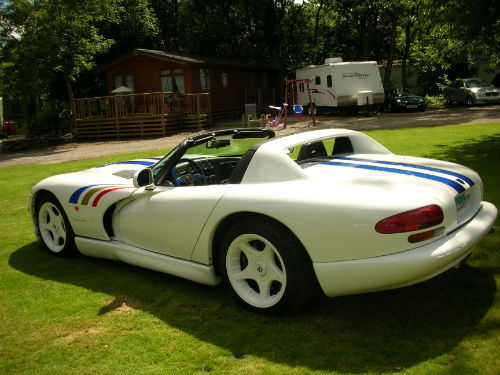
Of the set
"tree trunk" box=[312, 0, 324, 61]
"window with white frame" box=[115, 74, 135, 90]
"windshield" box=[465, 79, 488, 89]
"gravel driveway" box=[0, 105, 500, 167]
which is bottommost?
"gravel driveway" box=[0, 105, 500, 167]

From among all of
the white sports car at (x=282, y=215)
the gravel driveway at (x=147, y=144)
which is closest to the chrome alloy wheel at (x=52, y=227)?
the white sports car at (x=282, y=215)

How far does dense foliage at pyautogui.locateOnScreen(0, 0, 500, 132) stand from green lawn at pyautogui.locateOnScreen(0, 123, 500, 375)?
7.32 meters

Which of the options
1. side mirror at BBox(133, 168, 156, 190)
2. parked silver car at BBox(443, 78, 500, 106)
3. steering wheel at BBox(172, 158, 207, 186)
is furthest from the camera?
parked silver car at BBox(443, 78, 500, 106)

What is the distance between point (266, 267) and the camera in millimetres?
3244

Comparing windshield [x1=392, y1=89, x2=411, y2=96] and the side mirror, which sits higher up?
windshield [x1=392, y1=89, x2=411, y2=96]

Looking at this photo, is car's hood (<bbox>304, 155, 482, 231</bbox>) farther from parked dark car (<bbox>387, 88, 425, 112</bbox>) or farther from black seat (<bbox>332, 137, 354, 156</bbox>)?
parked dark car (<bbox>387, 88, 425, 112</bbox>)

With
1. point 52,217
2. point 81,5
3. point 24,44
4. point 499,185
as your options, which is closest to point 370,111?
point 81,5

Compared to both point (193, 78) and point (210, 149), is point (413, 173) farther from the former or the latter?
point (193, 78)

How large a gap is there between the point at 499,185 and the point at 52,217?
5520 mm

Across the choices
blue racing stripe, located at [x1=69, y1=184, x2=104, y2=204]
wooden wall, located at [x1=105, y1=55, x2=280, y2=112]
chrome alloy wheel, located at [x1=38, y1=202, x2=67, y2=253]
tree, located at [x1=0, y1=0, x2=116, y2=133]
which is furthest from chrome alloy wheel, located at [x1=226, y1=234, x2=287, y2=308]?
wooden wall, located at [x1=105, y1=55, x2=280, y2=112]

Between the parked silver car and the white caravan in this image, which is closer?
the white caravan

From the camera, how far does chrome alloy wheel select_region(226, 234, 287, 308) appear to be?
320 cm

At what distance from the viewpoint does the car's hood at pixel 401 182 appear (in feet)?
9.46

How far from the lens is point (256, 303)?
3311 millimetres
